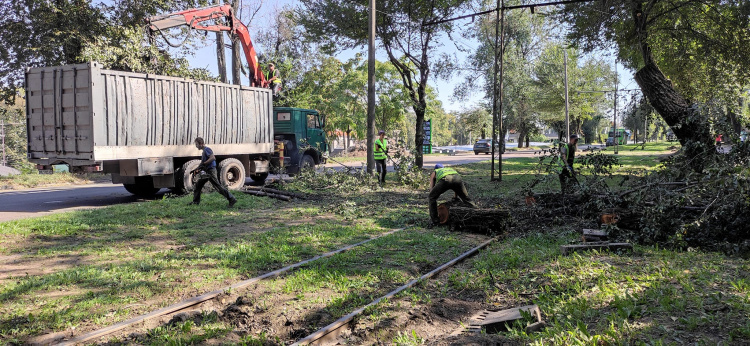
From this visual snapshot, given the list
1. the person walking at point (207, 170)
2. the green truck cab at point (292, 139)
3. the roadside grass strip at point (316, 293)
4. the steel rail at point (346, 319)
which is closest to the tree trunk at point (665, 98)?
the roadside grass strip at point (316, 293)

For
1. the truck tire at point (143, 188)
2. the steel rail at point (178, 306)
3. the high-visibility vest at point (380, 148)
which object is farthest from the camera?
the high-visibility vest at point (380, 148)

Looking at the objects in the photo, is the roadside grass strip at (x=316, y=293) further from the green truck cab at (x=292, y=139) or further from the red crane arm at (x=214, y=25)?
the red crane arm at (x=214, y=25)

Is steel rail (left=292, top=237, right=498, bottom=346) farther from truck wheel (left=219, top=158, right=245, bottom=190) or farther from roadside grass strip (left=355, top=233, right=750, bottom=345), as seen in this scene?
truck wheel (left=219, top=158, right=245, bottom=190)

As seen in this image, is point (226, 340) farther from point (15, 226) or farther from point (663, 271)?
point (15, 226)

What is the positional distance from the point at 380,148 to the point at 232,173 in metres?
4.63

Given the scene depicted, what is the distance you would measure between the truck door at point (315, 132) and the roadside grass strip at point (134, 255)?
6.86 metres

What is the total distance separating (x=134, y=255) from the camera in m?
6.58

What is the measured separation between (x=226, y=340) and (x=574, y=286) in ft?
11.5

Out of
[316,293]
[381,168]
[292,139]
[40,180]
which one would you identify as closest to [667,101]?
[381,168]

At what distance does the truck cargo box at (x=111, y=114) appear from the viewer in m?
10.6

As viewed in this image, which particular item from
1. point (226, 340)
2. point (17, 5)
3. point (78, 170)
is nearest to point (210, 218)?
point (78, 170)

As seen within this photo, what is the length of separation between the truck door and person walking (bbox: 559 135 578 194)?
8.82 m

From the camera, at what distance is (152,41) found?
13469 mm

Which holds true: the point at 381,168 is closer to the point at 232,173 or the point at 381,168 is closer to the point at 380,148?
the point at 380,148
